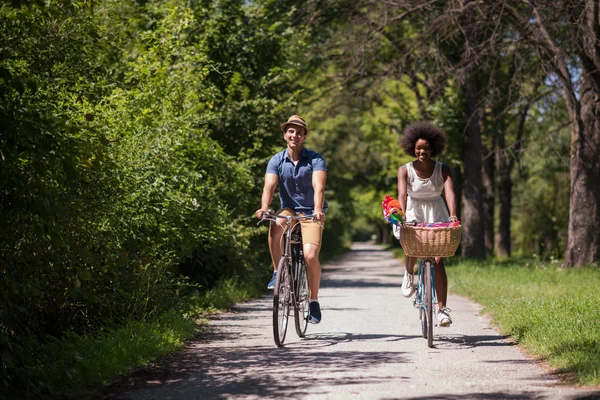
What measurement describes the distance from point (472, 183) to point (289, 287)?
17.0 meters

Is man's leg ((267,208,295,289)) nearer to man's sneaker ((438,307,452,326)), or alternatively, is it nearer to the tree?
man's sneaker ((438,307,452,326))

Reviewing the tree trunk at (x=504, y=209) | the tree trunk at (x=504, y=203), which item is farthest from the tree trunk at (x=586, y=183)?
the tree trunk at (x=504, y=209)

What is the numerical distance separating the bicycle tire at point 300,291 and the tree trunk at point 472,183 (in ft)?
51.1

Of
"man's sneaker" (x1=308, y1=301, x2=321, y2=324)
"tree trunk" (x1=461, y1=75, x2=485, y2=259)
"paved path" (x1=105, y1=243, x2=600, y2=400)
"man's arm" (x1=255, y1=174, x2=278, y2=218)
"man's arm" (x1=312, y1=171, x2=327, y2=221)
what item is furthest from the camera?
"tree trunk" (x1=461, y1=75, x2=485, y2=259)

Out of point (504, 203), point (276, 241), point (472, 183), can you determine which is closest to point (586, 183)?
point (472, 183)

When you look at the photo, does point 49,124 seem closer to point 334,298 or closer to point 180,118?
point 180,118

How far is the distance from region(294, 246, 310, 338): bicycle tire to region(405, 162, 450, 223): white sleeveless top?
1172mm

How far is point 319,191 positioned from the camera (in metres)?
8.72

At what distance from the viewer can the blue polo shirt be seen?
8.98 m

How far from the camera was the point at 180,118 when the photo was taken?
10.9 metres

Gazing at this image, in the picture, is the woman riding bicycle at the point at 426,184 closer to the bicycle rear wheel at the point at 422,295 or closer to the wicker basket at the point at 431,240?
the bicycle rear wheel at the point at 422,295

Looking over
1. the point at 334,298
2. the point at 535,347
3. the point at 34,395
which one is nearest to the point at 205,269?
the point at 334,298

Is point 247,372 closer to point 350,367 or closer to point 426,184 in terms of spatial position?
point 350,367

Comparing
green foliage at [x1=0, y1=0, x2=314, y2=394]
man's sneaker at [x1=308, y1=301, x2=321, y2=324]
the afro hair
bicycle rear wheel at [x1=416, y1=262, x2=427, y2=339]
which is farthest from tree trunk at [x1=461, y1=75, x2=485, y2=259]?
man's sneaker at [x1=308, y1=301, x2=321, y2=324]
